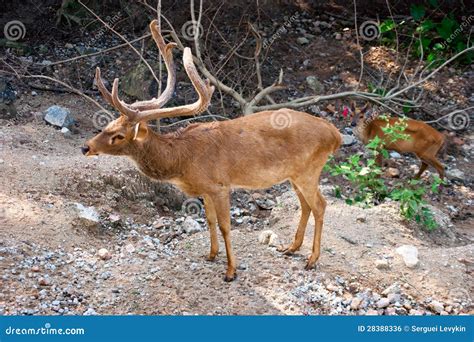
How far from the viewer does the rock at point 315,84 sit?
12797 millimetres

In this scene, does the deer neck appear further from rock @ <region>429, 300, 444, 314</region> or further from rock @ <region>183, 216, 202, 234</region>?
rock @ <region>429, 300, 444, 314</region>

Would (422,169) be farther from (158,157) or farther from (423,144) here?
(158,157)

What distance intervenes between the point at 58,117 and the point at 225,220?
15.9ft

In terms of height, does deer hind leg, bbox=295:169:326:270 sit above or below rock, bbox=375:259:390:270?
above

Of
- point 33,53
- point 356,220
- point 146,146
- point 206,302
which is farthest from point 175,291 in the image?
point 33,53

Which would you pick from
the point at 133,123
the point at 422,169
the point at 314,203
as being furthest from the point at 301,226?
the point at 422,169

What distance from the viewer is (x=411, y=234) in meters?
8.41

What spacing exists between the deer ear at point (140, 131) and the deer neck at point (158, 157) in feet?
0.28

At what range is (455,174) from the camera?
37.1 feet

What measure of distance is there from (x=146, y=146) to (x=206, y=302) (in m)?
1.61

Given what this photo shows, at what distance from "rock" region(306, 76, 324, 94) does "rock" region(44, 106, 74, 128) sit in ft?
14.8

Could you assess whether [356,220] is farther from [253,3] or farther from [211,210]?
[253,3]

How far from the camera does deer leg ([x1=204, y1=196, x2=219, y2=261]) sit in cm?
717

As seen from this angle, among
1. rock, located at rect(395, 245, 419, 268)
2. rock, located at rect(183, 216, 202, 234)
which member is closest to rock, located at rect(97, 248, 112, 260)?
rock, located at rect(183, 216, 202, 234)
